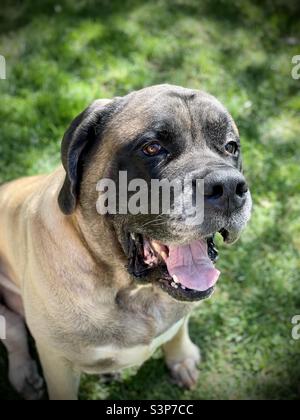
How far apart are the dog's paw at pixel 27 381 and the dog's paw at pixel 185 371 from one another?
2.96ft

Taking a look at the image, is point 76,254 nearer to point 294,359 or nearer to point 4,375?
point 4,375

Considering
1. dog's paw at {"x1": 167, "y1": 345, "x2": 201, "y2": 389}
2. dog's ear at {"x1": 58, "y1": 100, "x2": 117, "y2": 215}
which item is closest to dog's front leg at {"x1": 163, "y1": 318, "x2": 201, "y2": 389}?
dog's paw at {"x1": 167, "y1": 345, "x2": 201, "y2": 389}

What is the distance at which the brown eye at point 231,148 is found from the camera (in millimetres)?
2892

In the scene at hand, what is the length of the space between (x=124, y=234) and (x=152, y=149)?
0.43 meters

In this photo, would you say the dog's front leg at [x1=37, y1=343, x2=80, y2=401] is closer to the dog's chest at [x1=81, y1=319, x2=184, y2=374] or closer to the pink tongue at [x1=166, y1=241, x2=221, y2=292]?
the dog's chest at [x1=81, y1=319, x2=184, y2=374]

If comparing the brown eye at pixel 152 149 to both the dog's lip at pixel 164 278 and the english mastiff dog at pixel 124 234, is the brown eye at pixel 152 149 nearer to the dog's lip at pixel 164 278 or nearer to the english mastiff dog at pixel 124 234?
the english mastiff dog at pixel 124 234

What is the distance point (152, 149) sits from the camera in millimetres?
2621

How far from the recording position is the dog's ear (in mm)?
2633

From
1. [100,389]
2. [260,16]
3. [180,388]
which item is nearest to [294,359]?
[180,388]

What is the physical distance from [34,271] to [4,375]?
1294 millimetres

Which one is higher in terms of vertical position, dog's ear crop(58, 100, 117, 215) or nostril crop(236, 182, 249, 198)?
dog's ear crop(58, 100, 117, 215)

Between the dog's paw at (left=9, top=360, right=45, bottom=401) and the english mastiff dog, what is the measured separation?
1.93 ft

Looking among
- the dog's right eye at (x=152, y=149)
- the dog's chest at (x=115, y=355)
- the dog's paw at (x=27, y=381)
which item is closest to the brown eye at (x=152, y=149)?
the dog's right eye at (x=152, y=149)

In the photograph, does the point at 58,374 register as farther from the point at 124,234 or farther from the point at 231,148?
the point at 231,148
